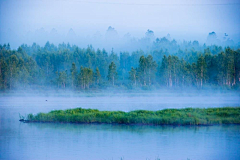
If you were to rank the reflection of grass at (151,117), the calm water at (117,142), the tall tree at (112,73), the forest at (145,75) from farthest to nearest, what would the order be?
the tall tree at (112,73) < the forest at (145,75) < the reflection of grass at (151,117) < the calm water at (117,142)

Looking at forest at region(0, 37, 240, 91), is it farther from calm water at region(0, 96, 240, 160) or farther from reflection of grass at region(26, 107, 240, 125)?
calm water at region(0, 96, 240, 160)

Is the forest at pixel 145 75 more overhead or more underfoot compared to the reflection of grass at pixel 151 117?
more overhead

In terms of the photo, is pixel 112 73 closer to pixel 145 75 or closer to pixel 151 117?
pixel 145 75

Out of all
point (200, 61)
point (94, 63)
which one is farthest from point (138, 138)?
point (94, 63)

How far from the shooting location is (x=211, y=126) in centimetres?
1461

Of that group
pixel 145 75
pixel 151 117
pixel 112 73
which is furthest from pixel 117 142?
pixel 145 75

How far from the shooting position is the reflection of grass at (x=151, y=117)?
587 inches

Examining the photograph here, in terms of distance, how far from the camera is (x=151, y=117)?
49.9ft

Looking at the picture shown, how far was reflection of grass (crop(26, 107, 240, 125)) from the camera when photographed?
587 inches

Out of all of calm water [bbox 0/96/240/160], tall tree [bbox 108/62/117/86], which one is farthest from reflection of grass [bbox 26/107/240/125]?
tall tree [bbox 108/62/117/86]

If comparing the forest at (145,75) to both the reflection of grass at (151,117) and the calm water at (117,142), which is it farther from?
the calm water at (117,142)

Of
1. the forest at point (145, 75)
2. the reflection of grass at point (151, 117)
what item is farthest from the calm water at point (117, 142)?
the forest at point (145, 75)

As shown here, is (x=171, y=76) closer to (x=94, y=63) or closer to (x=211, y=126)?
(x=94, y=63)

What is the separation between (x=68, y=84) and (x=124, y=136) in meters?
39.1
